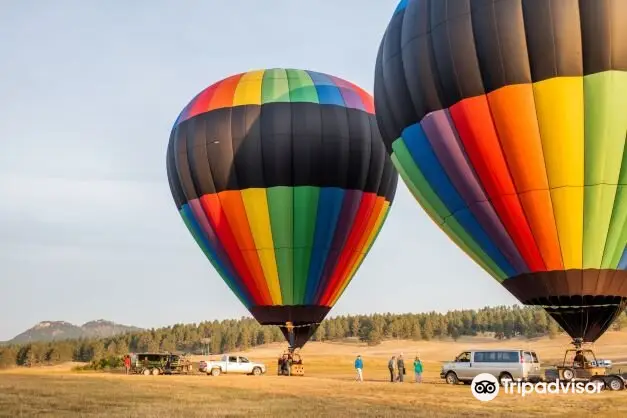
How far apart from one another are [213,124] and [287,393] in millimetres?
14767

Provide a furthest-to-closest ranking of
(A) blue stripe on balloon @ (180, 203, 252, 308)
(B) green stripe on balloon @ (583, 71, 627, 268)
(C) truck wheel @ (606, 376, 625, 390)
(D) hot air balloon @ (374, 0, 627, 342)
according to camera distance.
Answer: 1. (A) blue stripe on balloon @ (180, 203, 252, 308)
2. (C) truck wheel @ (606, 376, 625, 390)
3. (D) hot air balloon @ (374, 0, 627, 342)
4. (B) green stripe on balloon @ (583, 71, 627, 268)

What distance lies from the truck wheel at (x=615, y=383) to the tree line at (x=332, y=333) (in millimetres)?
88054

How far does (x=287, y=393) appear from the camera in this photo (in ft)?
67.3

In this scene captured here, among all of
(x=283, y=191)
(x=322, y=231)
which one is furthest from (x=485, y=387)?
(x=283, y=191)

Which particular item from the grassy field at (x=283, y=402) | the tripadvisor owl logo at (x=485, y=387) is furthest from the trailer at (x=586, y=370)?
the tripadvisor owl logo at (x=485, y=387)

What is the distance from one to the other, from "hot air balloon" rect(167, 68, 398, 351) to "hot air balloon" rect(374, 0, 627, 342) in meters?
10.0

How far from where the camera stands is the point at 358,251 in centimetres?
3216

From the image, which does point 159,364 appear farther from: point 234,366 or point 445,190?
point 445,190

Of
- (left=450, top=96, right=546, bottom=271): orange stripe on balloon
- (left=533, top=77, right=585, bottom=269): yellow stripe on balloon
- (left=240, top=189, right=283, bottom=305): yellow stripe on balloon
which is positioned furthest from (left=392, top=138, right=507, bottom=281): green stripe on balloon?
(left=240, top=189, right=283, bottom=305): yellow stripe on balloon

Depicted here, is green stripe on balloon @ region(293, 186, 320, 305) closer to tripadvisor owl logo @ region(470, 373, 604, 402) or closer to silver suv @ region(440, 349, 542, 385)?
silver suv @ region(440, 349, 542, 385)

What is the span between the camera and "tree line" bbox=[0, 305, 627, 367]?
114125 millimetres

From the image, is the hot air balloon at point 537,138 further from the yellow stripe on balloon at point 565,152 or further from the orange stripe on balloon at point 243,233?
→ the orange stripe on balloon at point 243,233

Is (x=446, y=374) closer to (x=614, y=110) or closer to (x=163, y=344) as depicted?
(x=614, y=110)

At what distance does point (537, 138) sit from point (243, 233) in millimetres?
15142
